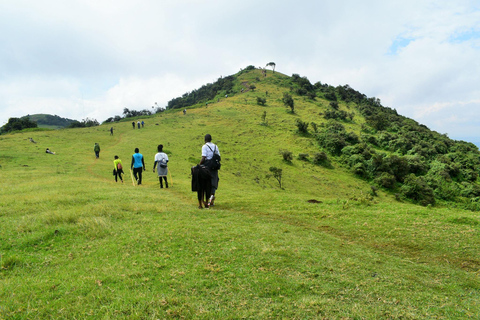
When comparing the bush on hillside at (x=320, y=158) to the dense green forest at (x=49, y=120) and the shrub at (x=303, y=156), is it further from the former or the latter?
the dense green forest at (x=49, y=120)

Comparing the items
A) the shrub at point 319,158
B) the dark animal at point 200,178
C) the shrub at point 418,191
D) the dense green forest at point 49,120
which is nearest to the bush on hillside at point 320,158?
the shrub at point 319,158

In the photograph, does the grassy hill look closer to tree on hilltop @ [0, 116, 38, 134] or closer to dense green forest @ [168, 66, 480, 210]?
dense green forest @ [168, 66, 480, 210]

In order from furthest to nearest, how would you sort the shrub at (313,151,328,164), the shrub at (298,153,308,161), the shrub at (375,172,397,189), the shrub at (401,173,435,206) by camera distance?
the shrub at (298,153,308,161) < the shrub at (313,151,328,164) < the shrub at (375,172,397,189) < the shrub at (401,173,435,206)

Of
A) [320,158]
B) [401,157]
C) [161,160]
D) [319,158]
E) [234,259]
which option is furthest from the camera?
[320,158]

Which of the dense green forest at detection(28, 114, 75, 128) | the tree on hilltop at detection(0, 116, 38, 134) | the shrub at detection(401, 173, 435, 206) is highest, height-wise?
the dense green forest at detection(28, 114, 75, 128)

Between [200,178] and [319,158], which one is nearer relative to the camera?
[200,178]

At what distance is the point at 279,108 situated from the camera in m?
80.7

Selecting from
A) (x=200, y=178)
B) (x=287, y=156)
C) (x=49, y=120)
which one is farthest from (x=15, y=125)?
(x=49, y=120)

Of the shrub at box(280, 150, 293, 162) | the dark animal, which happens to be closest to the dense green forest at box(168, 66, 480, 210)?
the shrub at box(280, 150, 293, 162)

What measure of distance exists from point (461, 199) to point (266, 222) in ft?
147

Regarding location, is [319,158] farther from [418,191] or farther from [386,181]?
[418,191]

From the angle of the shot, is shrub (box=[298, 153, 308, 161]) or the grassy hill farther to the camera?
shrub (box=[298, 153, 308, 161])

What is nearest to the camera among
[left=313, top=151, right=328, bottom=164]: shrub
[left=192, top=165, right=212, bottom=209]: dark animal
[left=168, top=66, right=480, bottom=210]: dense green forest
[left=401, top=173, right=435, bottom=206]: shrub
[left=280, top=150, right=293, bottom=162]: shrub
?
[left=192, top=165, right=212, bottom=209]: dark animal

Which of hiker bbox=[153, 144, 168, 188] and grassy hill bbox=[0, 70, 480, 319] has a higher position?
hiker bbox=[153, 144, 168, 188]
